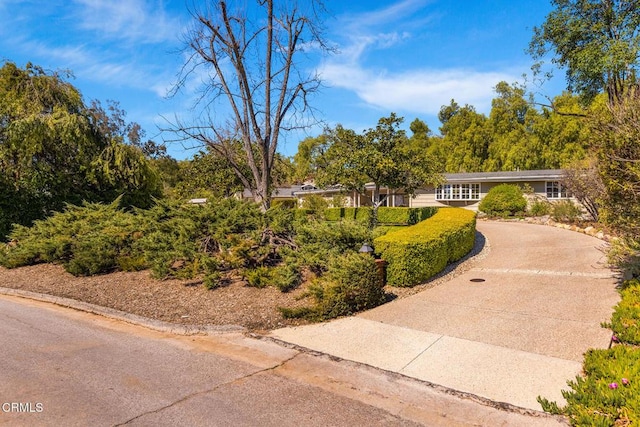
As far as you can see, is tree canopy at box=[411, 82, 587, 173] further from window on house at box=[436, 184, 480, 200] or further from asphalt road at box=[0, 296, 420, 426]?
asphalt road at box=[0, 296, 420, 426]

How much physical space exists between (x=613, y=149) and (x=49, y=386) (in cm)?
776

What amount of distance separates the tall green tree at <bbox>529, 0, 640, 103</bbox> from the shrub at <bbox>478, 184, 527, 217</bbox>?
10783 millimetres

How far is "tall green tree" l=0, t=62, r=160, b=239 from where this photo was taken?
48.1 feet

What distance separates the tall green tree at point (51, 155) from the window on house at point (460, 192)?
64.9ft

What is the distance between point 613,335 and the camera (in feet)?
15.7

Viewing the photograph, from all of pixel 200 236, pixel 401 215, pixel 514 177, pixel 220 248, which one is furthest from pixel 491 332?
pixel 514 177

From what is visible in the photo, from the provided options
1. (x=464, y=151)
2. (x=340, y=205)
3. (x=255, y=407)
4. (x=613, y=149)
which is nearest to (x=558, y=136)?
(x=464, y=151)

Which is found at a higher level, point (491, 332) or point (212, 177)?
point (212, 177)

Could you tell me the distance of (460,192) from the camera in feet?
90.8

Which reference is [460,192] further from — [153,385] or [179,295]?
[153,385]

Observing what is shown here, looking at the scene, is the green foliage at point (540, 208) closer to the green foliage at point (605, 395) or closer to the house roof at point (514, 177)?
the house roof at point (514, 177)

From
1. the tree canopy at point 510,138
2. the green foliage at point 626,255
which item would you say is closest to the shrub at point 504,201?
the tree canopy at point 510,138

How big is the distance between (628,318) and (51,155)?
61.8 ft

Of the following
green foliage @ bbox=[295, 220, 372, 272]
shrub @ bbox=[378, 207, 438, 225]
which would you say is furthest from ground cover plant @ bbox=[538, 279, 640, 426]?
shrub @ bbox=[378, 207, 438, 225]
